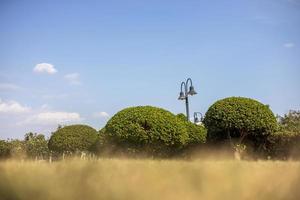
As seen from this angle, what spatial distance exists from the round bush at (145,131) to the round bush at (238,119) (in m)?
2.26

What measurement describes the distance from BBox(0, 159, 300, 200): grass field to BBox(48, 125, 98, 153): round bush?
14.8m

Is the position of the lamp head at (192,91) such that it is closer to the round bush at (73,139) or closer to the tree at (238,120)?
the tree at (238,120)

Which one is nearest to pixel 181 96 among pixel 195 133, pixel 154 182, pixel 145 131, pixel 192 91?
pixel 192 91

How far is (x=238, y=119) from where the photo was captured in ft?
57.0

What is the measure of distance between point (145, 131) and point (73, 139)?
5.86m

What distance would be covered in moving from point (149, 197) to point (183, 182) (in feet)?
1.23

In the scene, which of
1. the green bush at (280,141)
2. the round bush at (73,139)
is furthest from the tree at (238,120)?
the round bush at (73,139)

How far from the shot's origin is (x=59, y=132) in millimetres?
20625

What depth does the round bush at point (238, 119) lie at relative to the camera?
17375 mm

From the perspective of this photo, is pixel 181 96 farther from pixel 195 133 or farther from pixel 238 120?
pixel 238 120

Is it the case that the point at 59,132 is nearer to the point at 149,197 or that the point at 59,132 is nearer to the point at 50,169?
the point at 50,169

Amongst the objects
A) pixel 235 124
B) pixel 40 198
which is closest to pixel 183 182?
pixel 40 198

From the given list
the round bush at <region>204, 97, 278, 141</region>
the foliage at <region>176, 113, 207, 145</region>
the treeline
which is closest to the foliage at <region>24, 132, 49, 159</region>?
the treeline

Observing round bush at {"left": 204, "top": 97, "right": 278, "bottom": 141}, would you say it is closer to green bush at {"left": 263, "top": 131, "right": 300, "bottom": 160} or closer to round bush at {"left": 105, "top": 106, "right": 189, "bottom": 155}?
green bush at {"left": 263, "top": 131, "right": 300, "bottom": 160}
